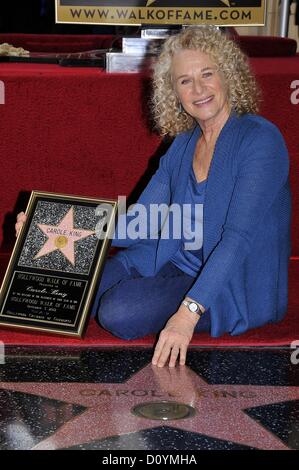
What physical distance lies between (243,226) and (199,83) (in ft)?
1.32

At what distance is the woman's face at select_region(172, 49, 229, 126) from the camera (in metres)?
2.26

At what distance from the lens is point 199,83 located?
89.2 inches

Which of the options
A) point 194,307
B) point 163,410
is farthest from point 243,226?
point 163,410

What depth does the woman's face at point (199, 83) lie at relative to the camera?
89.1 inches

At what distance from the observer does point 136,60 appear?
2906 mm

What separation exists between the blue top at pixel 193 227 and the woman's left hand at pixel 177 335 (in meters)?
0.31

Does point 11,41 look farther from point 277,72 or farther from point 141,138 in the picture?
point 277,72

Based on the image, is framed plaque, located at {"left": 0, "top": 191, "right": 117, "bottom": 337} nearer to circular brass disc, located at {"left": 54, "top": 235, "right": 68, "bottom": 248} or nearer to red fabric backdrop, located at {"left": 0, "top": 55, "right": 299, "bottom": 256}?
circular brass disc, located at {"left": 54, "top": 235, "right": 68, "bottom": 248}

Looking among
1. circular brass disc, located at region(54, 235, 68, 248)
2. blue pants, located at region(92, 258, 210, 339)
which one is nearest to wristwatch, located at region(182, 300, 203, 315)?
blue pants, located at region(92, 258, 210, 339)

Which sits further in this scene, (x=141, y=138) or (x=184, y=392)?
(x=141, y=138)

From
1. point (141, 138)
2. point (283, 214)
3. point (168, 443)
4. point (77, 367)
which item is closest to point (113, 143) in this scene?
point (141, 138)

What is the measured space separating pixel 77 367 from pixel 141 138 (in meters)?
1.04

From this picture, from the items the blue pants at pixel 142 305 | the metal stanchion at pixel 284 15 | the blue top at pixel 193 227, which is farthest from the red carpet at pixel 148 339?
the metal stanchion at pixel 284 15

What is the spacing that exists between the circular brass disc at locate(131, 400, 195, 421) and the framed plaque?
409mm
